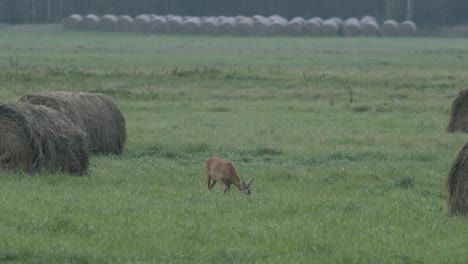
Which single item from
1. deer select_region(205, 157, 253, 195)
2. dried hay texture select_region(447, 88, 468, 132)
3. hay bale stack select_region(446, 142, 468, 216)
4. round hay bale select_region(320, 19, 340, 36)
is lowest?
round hay bale select_region(320, 19, 340, 36)

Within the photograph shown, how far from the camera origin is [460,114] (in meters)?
24.3

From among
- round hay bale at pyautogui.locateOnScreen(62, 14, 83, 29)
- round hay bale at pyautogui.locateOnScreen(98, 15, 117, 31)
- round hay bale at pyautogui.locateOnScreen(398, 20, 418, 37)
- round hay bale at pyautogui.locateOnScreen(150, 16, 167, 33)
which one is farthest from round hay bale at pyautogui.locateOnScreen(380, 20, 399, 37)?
round hay bale at pyautogui.locateOnScreen(62, 14, 83, 29)

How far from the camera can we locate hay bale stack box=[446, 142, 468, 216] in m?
13.0

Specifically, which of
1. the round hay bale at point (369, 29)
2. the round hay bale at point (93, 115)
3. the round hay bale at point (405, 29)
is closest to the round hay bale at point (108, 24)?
the round hay bale at point (369, 29)

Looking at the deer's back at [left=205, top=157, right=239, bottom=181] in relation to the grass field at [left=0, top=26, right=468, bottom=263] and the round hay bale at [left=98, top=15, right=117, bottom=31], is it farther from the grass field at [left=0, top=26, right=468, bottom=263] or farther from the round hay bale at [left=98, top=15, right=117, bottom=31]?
the round hay bale at [left=98, top=15, right=117, bottom=31]

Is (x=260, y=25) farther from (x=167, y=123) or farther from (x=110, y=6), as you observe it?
(x=167, y=123)

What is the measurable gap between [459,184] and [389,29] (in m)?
78.1

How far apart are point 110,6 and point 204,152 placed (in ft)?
295

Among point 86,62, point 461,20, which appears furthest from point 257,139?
point 461,20

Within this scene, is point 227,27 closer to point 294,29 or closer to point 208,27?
point 208,27

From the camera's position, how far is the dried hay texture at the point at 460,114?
79.5 feet

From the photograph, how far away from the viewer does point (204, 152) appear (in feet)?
67.3

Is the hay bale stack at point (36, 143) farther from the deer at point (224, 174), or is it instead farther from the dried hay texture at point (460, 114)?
the dried hay texture at point (460, 114)

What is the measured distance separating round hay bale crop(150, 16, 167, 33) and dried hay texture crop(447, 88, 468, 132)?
67456 millimetres
